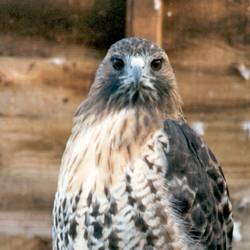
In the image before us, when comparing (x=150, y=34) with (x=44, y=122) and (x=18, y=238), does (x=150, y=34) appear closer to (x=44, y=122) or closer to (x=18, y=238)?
(x=44, y=122)

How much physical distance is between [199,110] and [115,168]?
1.08 metres

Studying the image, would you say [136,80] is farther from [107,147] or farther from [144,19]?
[144,19]

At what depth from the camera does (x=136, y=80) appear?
16.1ft

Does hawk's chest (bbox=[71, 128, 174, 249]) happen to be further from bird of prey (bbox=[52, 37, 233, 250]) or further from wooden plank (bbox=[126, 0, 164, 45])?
wooden plank (bbox=[126, 0, 164, 45])

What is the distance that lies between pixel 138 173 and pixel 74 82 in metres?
1.16

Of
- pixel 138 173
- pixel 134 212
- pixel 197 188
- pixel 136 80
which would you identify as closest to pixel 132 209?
pixel 134 212

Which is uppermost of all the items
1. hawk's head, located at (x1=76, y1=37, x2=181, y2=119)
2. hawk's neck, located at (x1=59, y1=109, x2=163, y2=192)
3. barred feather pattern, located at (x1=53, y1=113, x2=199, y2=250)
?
hawk's head, located at (x1=76, y1=37, x2=181, y2=119)

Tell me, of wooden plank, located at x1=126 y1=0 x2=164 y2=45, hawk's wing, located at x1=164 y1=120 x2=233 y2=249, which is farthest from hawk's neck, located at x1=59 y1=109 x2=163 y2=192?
wooden plank, located at x1=126 y1=0 x2=164 y2=45

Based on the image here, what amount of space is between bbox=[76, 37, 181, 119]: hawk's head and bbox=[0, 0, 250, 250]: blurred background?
2.47ft

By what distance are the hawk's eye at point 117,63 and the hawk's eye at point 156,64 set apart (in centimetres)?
12

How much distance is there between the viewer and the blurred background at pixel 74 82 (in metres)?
5.91

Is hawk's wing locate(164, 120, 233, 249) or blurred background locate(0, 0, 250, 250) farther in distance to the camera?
blurred background locate(0, 0, 250, 250)

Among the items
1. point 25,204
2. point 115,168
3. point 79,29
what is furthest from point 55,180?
point 115,168

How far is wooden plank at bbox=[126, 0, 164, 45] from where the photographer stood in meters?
5.77
